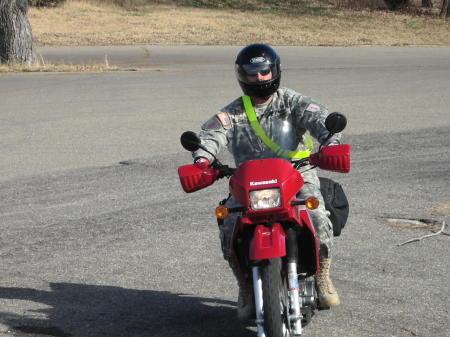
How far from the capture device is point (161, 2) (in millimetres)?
47375

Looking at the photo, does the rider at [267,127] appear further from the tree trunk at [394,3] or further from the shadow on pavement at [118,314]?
the tree trunk at [394,3]

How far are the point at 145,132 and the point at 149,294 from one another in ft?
25.9

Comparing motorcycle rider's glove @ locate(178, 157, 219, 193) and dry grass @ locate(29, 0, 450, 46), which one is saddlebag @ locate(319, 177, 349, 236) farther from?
dry grass @ locate(29, 0, 450, 46)

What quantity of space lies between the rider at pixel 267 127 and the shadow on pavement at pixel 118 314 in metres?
0.52

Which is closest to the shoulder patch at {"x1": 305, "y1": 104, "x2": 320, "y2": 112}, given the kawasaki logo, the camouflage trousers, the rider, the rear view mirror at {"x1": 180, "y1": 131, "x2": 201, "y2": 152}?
the rider

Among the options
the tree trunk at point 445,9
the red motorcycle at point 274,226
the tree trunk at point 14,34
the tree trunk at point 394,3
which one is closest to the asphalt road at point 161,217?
the red motorcycle at point 274,226

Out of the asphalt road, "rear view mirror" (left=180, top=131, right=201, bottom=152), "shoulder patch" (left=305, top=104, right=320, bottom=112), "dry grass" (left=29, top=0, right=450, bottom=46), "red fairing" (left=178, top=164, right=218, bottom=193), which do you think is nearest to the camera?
"red fairing" (left=178, top=164, right=218, bottom=193)

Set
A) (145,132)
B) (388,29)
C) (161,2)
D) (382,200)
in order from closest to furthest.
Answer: (382,200) < (145,132) < (388,29) < (161,2)

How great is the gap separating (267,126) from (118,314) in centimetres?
161

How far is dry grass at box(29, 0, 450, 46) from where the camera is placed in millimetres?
34531

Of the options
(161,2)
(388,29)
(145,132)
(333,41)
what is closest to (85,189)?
(145,132)

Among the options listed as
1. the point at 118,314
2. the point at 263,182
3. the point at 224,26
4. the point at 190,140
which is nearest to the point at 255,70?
the point at 190,140

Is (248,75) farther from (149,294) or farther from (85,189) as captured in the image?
(85,189)

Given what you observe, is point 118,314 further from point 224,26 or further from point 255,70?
point 224,26
